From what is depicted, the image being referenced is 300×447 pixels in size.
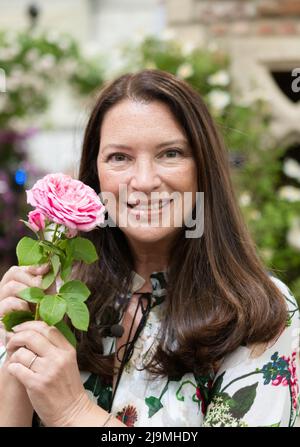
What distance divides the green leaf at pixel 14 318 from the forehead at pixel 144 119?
1.64ft

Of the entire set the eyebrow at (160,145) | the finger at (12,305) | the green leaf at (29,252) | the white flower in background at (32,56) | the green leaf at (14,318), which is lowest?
the green leaf at (14,318)

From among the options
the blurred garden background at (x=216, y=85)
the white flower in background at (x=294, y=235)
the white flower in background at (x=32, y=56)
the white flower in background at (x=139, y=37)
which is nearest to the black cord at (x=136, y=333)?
the blurred garden background at (x=216, y=85)

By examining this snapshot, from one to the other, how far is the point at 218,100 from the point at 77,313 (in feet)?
11.8

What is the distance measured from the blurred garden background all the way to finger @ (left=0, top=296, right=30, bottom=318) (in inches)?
99.5

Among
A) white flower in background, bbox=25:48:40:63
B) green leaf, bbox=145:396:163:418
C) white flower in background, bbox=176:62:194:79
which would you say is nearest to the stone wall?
white flower in background, bbox=176:62:194:79

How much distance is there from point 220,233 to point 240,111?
3159 millimetres

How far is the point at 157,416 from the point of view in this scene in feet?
5.67

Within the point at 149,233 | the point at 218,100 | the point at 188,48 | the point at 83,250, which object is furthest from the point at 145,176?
the point at 188,48

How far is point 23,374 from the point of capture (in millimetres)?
1542

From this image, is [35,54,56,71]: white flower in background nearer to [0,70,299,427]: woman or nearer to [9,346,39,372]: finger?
[0,70,299,427]: woman

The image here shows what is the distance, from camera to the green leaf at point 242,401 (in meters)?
1.65

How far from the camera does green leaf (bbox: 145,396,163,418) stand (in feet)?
5.70

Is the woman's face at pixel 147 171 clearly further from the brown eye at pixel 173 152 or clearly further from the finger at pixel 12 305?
the finger at pixel 12 305
